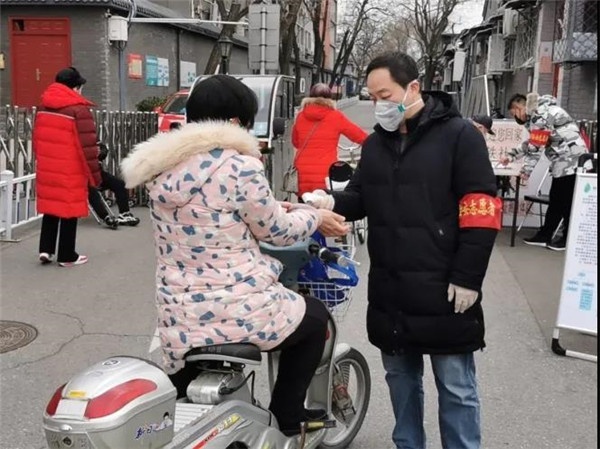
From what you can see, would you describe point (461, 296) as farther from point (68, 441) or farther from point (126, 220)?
point (126, 220)

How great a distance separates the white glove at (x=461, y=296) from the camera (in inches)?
111

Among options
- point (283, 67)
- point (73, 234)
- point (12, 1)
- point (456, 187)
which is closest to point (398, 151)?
point (456, 187)

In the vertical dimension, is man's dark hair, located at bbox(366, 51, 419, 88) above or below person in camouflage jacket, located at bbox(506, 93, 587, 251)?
above

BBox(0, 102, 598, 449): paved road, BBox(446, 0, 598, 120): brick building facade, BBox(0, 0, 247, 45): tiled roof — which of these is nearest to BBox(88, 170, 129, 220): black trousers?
BBox(0, 102, 598, 449): paved road

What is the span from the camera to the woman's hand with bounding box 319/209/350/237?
9.48ft

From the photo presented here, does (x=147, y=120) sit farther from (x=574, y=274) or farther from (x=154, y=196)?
(x=154, y=196)

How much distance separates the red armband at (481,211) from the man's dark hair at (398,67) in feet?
1.70

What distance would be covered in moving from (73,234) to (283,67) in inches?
884

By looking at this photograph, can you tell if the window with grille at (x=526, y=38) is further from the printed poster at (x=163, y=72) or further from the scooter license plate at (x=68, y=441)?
the scooter license plate at (x=68, y=441)

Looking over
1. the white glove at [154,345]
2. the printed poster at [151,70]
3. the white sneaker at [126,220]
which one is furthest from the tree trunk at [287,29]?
the white glove at [154,345]

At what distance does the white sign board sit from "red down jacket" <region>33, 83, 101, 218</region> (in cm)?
440

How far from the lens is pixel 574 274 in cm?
498

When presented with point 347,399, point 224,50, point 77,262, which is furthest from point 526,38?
point 347,399

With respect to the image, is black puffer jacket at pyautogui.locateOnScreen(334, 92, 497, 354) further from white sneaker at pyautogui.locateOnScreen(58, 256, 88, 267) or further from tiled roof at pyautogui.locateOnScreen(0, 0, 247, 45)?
tiled roof at pyautogui.locateOnScreen(0, 0, 247, 45)
